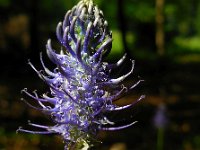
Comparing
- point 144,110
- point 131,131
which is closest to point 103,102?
point 131,131

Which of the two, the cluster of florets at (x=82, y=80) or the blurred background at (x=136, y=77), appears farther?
the blurred background at (x=136, y=77)

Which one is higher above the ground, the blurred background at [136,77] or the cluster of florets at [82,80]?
the blurred background at [136,77]

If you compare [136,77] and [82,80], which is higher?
[136,77]

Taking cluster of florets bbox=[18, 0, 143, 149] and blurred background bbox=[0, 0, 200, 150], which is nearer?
cluster of florets bbox=[18, 0, 143, 149]

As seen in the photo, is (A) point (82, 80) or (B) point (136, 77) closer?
(A) point (82, 80)

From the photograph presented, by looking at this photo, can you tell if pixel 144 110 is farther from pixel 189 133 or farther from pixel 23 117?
pixel 23 117
